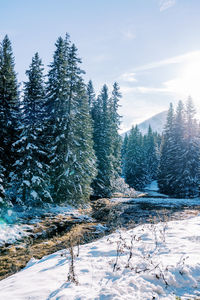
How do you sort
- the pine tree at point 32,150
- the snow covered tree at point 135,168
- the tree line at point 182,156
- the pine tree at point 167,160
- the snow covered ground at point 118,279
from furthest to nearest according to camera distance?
the snow covered tree at point 135,168
the pine tree at point 167,160
the tree line at point 182,156
the pine tree at point 32,150
the snow covered ground at point 118,279

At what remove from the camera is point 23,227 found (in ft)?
40.8

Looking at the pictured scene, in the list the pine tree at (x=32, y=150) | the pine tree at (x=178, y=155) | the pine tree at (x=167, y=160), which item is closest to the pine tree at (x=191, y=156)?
the pine tree at (x=178, y=155)

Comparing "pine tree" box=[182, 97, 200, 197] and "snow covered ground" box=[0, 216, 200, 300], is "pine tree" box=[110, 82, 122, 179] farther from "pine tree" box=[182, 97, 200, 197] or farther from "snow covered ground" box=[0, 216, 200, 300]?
"snow covered ground" box=[0, 216, 200, 300]

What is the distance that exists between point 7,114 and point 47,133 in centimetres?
389

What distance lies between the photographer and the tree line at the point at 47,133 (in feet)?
53.9

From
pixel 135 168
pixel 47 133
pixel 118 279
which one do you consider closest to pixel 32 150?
pixel 47 133

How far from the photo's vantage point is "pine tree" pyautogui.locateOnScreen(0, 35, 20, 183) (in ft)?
55.1

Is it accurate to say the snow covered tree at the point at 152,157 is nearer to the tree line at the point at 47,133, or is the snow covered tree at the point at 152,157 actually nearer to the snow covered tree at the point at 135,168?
the snow covered tree at the point at 135,168

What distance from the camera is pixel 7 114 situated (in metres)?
17.7

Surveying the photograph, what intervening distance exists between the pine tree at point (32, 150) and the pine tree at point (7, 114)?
0.79 metres

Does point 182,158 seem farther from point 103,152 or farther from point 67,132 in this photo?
point 67,132

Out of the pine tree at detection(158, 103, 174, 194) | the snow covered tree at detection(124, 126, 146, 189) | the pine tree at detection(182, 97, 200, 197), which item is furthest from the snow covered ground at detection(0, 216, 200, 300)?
the snow covered tree at detection(124, 126, 146, 189)

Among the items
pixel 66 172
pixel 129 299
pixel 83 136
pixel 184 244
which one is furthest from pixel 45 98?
pixel 129 299

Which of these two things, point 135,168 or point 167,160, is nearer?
point 167,160
